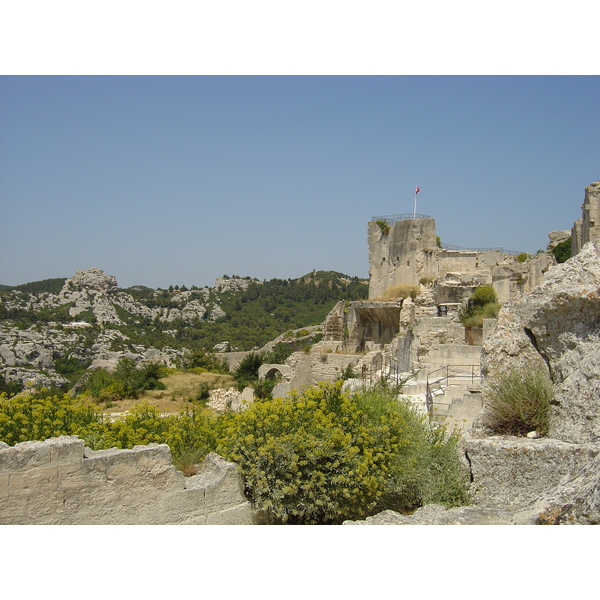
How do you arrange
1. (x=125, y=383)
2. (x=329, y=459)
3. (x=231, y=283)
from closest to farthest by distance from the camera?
1. (x=329, y=459)
2. (x=125, y=383)
3. (x=231, y=283)

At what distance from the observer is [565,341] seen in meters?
5.04

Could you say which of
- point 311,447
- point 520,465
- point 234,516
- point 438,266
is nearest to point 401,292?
point 438,266

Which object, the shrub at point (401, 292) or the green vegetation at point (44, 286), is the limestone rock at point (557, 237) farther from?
the green vegetation at point (44, 286)

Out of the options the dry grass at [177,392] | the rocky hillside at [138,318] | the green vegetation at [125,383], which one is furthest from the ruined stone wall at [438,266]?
the rocky hillside at [138,318]

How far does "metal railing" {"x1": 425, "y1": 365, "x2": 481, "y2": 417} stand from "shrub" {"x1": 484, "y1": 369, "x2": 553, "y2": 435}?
3762 mm

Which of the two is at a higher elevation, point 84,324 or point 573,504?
point 84,324

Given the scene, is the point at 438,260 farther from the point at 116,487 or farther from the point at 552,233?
the point at 116,487

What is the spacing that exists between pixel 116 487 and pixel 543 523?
3.39 m

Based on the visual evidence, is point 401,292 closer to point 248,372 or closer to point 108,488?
point 248,372

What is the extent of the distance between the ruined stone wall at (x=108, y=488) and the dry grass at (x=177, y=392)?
1455 centimetres

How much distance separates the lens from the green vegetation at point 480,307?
1998cm

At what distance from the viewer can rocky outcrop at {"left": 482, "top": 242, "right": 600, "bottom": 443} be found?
4668 millimetres

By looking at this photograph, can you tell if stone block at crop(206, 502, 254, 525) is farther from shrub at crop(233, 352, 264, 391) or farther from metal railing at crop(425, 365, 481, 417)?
shrub at crop(233, 352, 264, 391)

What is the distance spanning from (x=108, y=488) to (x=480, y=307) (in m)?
18.6
